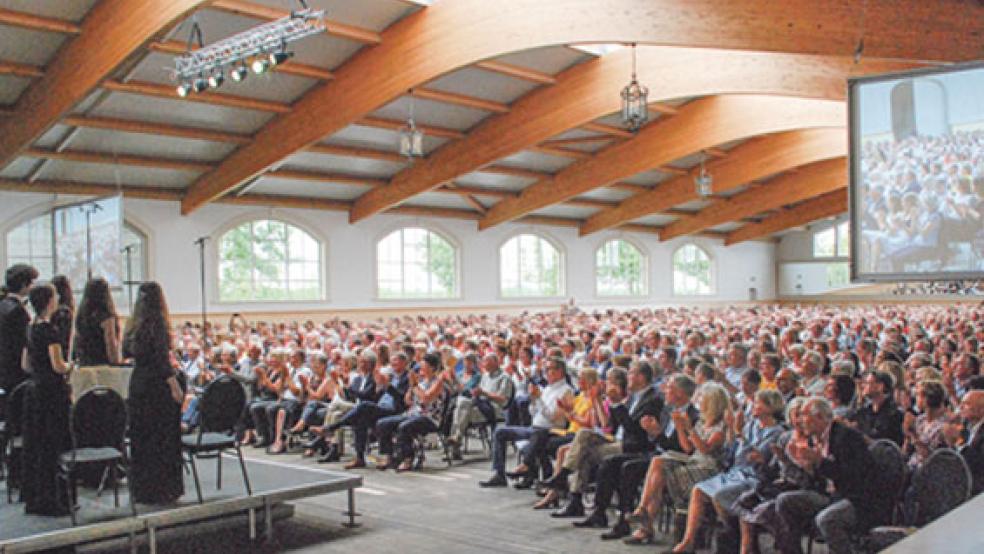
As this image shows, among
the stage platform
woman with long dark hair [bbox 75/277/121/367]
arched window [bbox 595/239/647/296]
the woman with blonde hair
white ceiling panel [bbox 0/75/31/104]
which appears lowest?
the stage platform

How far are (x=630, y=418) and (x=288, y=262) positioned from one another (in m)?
15.2

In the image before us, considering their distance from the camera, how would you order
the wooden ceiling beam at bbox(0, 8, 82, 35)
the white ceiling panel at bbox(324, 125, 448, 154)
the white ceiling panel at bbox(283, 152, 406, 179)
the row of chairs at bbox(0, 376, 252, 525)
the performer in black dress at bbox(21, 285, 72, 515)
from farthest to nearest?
1. the white ceiling panel at bbox(283, 152, 406, 179)
2. the white ceiling panel at bbox(324, 125, 448, 154)
3. the wooden ceiling beam at bbox(0, 8, 82, 35)
4. the performer in black dress at bbox(21, 285, 72, 515)
5. the row of chairs at bbox(0, 376, 252, 525)

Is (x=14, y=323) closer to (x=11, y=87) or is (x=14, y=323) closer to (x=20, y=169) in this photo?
(x=11, y=87)

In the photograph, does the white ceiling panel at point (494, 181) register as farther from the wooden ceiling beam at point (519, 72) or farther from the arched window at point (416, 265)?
the wooden ceiling beam at point (519, 72)

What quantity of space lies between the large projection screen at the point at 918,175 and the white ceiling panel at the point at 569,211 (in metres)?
18.1

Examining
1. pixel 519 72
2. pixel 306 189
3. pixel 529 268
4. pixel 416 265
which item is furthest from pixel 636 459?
pixel 529 268

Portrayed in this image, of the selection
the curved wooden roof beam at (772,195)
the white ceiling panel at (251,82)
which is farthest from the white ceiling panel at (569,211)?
the white ceiling panel at (251,82)

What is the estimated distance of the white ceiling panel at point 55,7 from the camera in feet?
33.1

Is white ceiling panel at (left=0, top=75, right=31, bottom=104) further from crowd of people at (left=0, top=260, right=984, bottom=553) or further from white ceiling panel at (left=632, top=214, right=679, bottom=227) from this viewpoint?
white ceiling panel at (left=632, top=214, right=679, bottom=227)

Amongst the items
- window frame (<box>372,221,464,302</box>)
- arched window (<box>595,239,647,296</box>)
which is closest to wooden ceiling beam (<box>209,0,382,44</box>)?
window frame (<box>372,221,464,302</box>)

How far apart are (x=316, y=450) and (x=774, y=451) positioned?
17.5 feet

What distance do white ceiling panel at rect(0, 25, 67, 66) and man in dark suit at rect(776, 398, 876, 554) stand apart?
10793 millimetres

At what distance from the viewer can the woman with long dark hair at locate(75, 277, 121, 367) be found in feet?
16.5

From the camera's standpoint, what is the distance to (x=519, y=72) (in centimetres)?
1357
